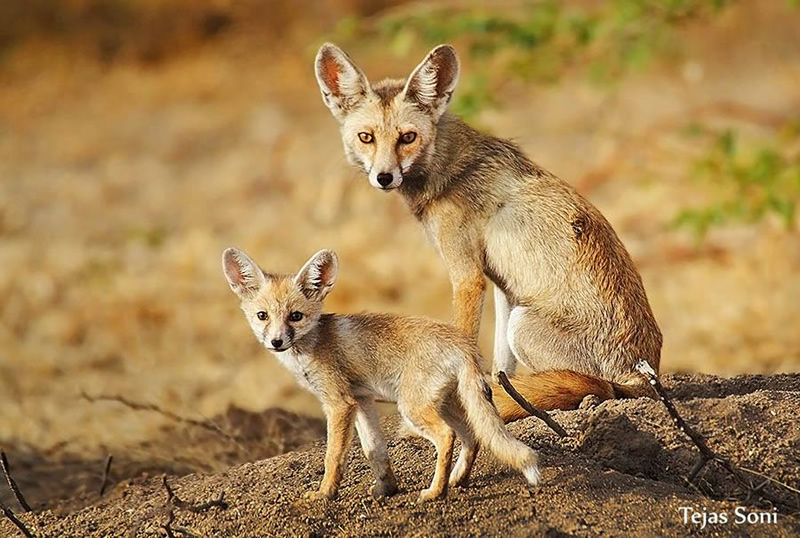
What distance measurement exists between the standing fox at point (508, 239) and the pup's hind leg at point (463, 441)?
92cm

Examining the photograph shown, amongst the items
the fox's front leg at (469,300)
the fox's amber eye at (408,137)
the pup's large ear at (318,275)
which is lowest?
the fox's front leg at (469,300)

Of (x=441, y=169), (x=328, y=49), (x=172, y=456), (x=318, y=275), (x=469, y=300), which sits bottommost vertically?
(x=172, y=456)

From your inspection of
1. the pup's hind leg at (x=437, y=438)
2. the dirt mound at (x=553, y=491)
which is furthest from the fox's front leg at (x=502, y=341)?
the pup's hind leg at (x=437, y=438)

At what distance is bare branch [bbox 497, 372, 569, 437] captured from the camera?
185 inches

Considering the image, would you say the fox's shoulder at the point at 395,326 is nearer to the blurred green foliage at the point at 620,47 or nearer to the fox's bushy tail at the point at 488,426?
the fox's bushy tail at the point at 488,426

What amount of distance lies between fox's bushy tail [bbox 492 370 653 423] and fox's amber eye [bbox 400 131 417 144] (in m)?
1.31

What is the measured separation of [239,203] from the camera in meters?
14.8

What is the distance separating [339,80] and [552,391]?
76.3 inches

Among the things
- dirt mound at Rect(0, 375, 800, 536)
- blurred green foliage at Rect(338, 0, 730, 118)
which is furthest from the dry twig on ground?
blurred green foliage at Rect(338, 0, 730, 118)

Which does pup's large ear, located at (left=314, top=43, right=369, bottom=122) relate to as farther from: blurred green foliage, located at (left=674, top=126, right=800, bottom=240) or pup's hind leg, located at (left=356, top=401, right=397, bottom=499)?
blurred green foliage, located at (left=674, top=126, right=800, bottom=240)

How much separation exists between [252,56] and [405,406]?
13.9 metres

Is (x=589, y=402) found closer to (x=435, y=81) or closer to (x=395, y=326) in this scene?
(x=395, y=326)

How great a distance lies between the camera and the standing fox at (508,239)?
577 cm

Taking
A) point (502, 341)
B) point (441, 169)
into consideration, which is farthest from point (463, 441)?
point (441, 169)
